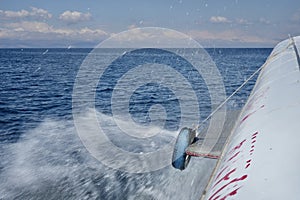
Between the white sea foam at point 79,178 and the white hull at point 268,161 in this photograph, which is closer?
the white hull at point 268,161

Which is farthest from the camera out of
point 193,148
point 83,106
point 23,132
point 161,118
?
point 83,106

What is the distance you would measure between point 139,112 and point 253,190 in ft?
60.4

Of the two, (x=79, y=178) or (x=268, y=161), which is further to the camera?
(x=79, y=178)

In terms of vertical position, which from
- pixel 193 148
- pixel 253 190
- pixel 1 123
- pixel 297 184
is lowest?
pixel 1 123

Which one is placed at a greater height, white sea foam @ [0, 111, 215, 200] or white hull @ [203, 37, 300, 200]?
white hull @ [203, 37, 300, 200]

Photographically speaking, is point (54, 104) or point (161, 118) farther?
point (54, 104)

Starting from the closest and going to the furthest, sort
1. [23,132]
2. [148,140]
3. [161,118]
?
[148,140] → [23,132] → [161,118]

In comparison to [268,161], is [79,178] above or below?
below

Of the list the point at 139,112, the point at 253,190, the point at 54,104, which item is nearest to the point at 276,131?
the point at 253,190

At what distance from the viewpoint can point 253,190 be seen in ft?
8.38

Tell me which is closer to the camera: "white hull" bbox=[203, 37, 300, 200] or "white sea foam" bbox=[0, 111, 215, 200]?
"white hull" bbox=[203, 37, 300, 200]

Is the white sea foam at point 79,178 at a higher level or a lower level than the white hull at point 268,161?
lower

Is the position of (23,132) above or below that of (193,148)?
below

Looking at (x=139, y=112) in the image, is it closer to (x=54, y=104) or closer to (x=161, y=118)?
(x=161, y=118)
